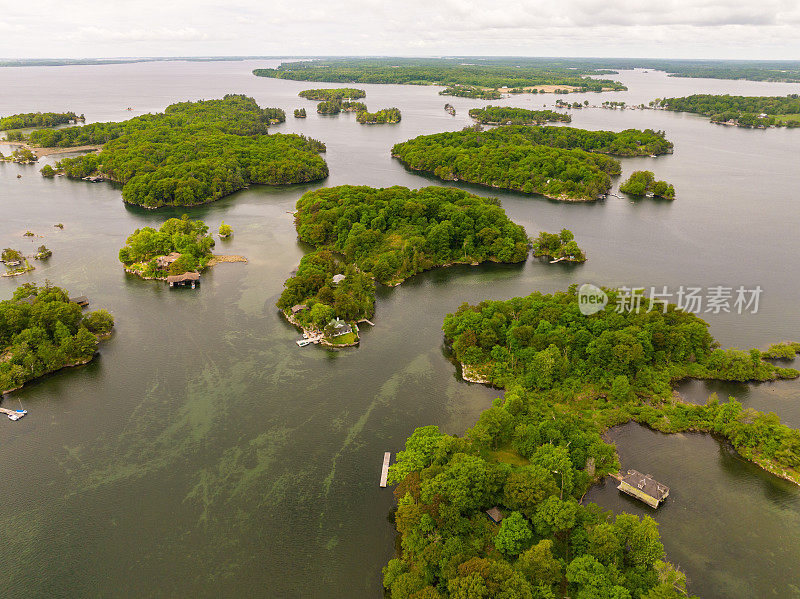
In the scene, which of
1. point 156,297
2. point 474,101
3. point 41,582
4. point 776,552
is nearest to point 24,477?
point 41,582

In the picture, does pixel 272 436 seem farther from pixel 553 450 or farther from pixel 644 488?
pixel 644 488

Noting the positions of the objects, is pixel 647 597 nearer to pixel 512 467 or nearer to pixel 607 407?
pixel 512 467

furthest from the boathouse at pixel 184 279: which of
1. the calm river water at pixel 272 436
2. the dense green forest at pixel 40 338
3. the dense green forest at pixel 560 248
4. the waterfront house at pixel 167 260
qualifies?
the dense green forest at pixel 560 248

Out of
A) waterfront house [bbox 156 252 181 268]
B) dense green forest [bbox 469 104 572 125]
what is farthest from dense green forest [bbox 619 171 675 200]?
waterfront house [bbox 156 252 181 268]

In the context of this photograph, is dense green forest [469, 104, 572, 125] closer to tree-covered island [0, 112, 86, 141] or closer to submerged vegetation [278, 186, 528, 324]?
submerged vegetation [278, 186, 528, 324]

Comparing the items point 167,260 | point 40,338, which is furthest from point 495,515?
point 167,260

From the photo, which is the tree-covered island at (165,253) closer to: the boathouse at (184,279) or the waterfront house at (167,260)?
the waterfront house at (167,260)
